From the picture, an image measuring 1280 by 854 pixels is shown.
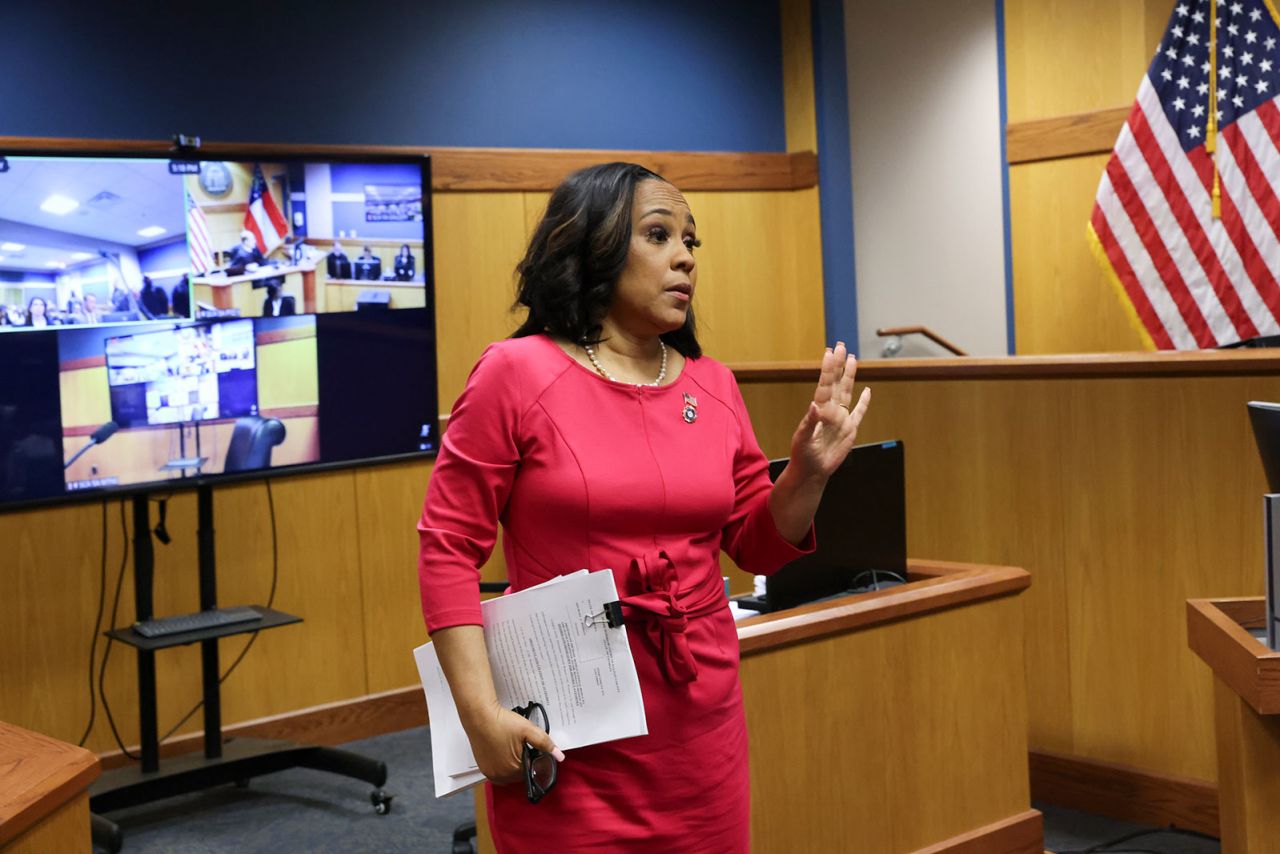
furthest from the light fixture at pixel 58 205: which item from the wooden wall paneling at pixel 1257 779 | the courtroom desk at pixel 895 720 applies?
the wooden wall paneling at pixel 1257 779

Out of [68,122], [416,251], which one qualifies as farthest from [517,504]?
[68,122]

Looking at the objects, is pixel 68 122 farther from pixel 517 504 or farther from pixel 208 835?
pixel 517 504

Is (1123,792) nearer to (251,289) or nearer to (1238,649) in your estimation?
(1238,649)

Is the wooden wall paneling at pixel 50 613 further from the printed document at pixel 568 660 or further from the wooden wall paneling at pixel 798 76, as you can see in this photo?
the wooden wall paneling at pixel 798 76

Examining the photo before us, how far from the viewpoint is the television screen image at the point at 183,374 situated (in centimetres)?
359

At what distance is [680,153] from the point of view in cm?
553

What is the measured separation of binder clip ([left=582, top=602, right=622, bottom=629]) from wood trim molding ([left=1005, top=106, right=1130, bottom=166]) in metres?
4.39

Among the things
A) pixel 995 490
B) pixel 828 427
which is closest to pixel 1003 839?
pixel 995 490

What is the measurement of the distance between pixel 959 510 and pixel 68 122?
9.42 ft

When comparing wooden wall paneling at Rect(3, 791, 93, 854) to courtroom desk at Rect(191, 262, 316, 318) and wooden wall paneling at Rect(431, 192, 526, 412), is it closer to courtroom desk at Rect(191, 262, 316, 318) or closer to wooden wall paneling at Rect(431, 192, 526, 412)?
courtroom desk at Rect(191, 262, 316, 318)

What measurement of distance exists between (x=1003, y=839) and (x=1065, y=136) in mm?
3291

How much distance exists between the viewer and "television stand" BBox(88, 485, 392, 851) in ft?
12.1

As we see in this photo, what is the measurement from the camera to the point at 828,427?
163 cm

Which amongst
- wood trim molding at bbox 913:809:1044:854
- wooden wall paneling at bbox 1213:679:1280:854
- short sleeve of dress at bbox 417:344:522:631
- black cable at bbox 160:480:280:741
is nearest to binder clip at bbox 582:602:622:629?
short sleeve of dress at bbox 417:344:522:631
